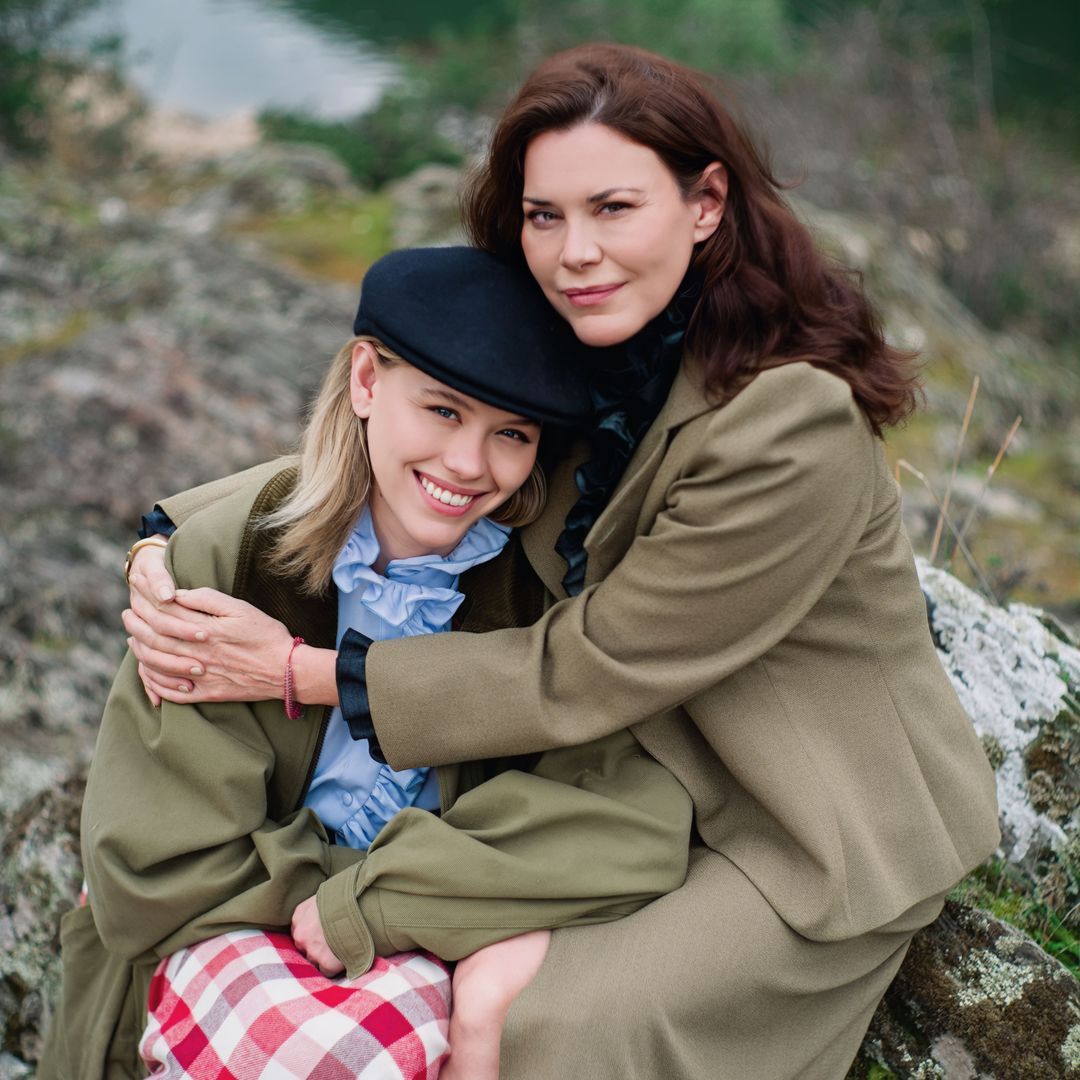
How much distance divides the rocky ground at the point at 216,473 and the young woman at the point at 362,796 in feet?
2.26

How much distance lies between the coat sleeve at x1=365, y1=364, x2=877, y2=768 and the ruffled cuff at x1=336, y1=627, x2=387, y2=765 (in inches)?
1.1

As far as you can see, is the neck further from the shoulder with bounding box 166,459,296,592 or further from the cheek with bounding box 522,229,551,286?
the cheek with bounding box 522,229,551,286

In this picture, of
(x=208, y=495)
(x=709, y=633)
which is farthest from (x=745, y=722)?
(x=208, y=495)

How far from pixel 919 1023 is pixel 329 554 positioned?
58.3 inches

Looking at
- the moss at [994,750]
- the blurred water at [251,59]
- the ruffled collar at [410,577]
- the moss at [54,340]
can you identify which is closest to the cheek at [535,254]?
the ruffled collar at [410,577]

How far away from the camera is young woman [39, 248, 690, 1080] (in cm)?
199

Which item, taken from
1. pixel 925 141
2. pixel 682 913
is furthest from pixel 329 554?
pixel 925 141

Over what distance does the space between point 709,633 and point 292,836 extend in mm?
856

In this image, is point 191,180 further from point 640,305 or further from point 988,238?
point 640,305

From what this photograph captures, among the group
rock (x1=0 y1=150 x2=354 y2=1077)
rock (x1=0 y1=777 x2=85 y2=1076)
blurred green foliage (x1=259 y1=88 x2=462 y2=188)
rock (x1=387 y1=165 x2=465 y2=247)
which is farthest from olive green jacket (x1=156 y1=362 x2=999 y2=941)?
blurred green foliage (x1=259 y1=88 x2=462 y2=188)

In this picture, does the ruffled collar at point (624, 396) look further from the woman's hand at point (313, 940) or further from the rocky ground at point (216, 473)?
the rocky ground at point (216, 473)

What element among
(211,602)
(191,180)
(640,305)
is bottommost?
(191,180)

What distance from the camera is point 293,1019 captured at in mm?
1938

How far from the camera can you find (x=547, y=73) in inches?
80.0
